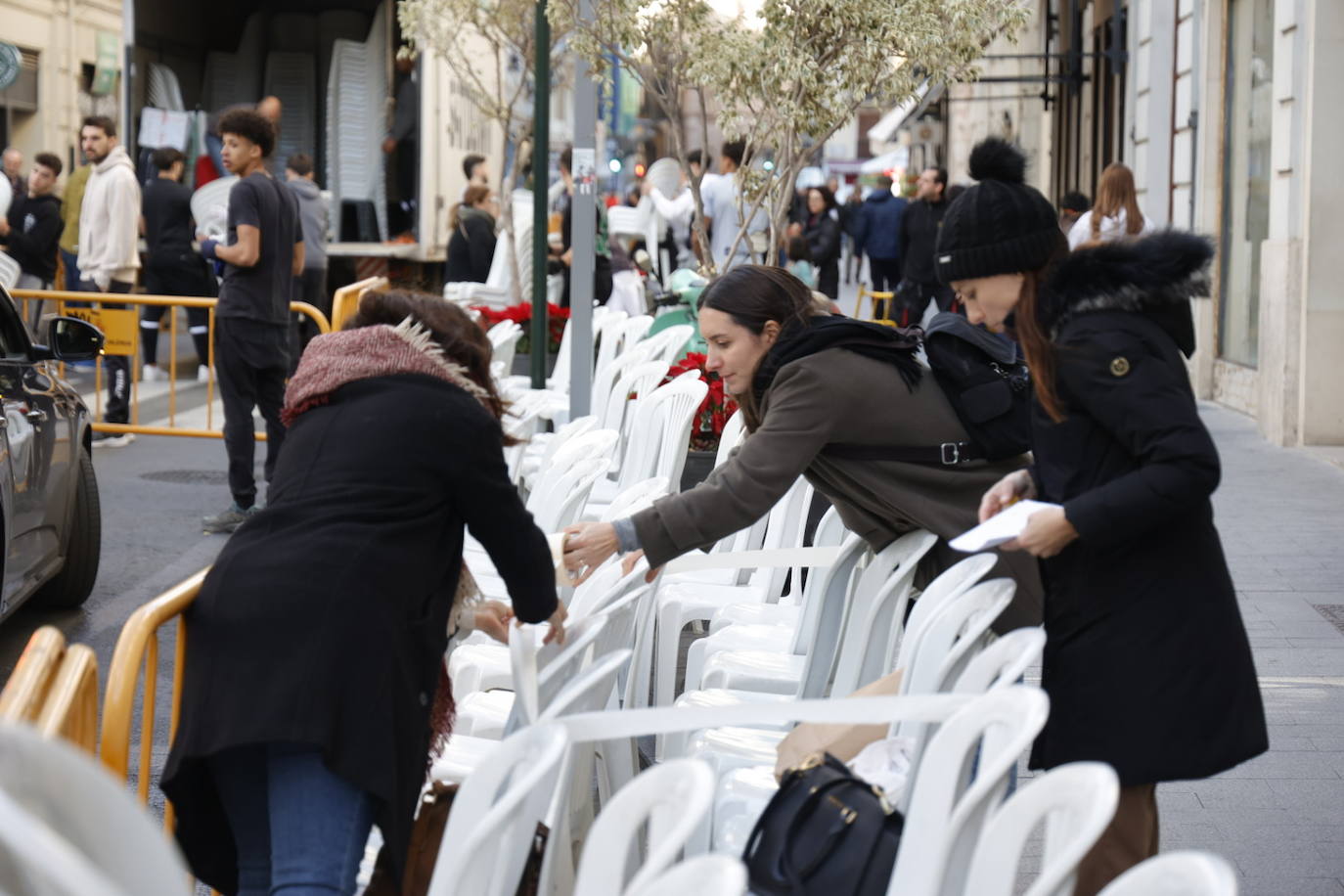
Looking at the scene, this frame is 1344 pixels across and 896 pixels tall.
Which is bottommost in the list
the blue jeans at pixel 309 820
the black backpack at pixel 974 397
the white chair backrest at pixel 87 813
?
the blue jeans at pixel 309 820

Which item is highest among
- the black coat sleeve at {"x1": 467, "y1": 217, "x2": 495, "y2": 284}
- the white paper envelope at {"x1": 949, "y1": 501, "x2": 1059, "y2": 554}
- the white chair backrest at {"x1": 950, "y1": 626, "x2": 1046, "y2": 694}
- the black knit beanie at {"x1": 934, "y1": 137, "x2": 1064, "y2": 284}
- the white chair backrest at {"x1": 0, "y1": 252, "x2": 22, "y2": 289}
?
the black coat sleeve at {"x1": 467, "y1": 217, "x2": 495, "y2": 284}

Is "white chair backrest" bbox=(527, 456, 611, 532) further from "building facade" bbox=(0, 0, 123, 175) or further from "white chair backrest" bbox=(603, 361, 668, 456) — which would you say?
"building facade" bbox=(0, 0, 123, 175)

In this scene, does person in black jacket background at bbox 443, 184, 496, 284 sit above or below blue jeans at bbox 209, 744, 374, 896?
above

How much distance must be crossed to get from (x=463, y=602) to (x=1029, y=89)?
25.5 meters

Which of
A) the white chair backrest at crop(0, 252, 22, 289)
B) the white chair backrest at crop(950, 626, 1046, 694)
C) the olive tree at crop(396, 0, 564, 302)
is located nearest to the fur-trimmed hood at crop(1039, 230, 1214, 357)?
the white chair backrest at crop(950, 626, 1046, 694)

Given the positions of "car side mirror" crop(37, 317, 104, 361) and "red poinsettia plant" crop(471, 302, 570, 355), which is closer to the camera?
"car side mirror" crop(37, 317, 104, 361)

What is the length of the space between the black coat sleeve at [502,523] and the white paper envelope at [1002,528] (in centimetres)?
77

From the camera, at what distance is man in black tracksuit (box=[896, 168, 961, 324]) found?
17531mm

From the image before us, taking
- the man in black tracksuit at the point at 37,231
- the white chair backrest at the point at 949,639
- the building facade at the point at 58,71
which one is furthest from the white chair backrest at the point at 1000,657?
the building facade at the point at 58,71

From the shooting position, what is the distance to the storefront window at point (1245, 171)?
1362cm

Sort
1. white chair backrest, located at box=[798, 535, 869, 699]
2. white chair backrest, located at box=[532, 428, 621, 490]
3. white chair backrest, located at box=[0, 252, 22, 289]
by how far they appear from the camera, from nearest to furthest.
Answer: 1. white chair backrest, located at box=[798, 535, 869, 699]
2. white chair backrest, located at box=[532, 428, 621, 490]
3. white chair backrest, located at box=[0, 252, 22, 289]

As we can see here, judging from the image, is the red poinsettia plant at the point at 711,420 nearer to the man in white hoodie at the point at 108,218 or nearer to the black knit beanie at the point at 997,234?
the black knit beanie at the point at 997,234

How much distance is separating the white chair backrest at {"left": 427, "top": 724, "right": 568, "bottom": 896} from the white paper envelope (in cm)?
100

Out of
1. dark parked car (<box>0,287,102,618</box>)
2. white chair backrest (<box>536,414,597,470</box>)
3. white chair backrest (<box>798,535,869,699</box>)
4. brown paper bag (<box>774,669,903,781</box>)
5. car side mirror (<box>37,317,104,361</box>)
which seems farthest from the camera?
car side mirror (<box>37,317,104,361</box>)
